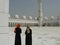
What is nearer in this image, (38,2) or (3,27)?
(3,27)

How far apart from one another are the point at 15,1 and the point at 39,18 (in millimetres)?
4098

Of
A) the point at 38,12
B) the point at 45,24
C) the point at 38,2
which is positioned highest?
the point at 38,2

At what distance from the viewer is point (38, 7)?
19.0m

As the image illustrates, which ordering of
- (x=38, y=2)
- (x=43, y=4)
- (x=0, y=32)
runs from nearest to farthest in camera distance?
(x=0, y=32), (x=38, y=2), (x=43, y=4)

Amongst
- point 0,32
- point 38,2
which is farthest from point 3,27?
point 38,2

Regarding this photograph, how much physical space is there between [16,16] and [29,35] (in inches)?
648

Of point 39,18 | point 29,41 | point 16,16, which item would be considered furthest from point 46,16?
point 29,41

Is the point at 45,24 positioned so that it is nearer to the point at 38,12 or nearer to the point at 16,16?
the point at 38,12

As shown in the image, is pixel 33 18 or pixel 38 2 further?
pixel 33 18

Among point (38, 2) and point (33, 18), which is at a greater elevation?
point (38, 2)

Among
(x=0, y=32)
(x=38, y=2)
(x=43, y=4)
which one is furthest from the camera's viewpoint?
(x=43, y=4)

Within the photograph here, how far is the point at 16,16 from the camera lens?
19531mm

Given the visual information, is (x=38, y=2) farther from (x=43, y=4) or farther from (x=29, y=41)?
(x=29, y=41)

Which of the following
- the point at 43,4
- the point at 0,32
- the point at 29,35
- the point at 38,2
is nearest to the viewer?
the point at 0,32
